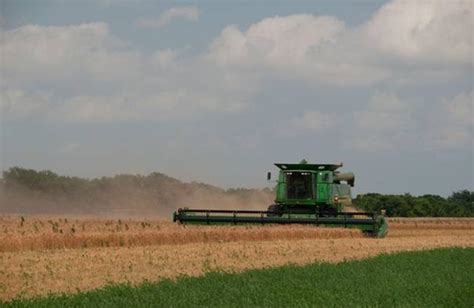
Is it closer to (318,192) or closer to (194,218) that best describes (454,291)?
(194,218)

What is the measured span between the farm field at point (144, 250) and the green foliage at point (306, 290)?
5.04ft

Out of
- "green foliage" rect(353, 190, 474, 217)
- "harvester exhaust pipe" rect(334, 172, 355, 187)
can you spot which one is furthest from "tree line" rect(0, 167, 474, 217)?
"green foliage" rect(353, 190, 474, 217)

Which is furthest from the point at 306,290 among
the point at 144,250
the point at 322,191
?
the point at 322,191

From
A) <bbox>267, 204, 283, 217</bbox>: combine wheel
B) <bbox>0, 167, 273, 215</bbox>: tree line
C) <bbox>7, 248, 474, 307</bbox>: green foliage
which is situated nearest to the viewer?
<bbox>7, 248, 474, 307</bbox>: green foliage

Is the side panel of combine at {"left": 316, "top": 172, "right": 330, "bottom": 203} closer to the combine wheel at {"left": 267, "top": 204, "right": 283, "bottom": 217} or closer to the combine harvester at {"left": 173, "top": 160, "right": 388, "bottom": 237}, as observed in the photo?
the combine harvester at {"left": 173, "top": 160, "right": 388, "bottom": 237}

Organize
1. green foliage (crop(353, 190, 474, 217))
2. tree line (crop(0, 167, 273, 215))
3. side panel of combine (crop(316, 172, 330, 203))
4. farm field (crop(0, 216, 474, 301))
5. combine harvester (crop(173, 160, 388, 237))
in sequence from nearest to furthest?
farm field (crop(0, 216, 474, 301)), combine harvester (crop(173, 160, 388, 237)), side panel of combine (crop(316, 172, 330, 203)), tree line (crop(0, 167, 273, 215)), green foliage (crop(353, 190, 474, 217))

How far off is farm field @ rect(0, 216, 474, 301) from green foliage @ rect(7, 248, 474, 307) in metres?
1.54

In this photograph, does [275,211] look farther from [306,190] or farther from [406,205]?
[406,205]

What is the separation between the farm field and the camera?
57.5 feet

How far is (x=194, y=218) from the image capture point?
105 feet

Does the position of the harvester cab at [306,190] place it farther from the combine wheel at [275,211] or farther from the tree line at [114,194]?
the tree line at [114,194]

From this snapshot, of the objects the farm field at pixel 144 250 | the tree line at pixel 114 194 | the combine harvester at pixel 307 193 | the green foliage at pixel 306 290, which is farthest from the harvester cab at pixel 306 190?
the green foliage at pixel 306 290

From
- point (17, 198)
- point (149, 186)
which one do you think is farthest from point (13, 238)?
point (149, 186)

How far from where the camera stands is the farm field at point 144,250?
1753cm
